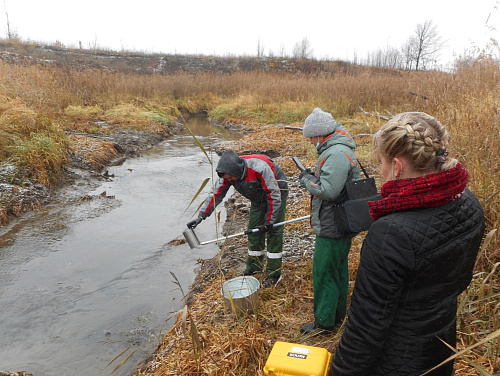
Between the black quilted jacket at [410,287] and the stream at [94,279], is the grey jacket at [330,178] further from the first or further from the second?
the black quilted jacket at [410,287]

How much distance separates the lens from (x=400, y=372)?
1397 millimetres

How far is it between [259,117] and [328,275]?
49.4 ft

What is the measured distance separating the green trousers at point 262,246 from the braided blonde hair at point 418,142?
2.56 m

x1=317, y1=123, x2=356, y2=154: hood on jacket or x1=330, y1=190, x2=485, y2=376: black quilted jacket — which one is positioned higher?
x1=317, y1=123, x2=356, y2=154: hood on jacket

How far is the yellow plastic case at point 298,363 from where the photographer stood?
1750 mm

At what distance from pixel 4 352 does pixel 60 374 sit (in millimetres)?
735

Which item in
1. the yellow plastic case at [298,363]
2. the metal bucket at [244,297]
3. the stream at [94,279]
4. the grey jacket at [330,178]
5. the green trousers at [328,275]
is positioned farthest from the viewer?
the stream at [94,279]

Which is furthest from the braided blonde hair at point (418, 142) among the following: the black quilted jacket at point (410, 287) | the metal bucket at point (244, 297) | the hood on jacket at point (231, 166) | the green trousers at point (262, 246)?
the green trousers at point (262, 246)

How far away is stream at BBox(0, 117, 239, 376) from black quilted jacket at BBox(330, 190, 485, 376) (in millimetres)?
1487

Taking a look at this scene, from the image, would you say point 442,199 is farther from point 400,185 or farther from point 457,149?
point 457,149

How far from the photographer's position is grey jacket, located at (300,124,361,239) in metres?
2.56

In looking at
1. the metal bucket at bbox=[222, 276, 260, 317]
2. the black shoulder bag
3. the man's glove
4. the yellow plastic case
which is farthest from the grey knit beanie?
the yellow plastic case

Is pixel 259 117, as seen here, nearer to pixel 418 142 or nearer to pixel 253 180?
pixel 253 180

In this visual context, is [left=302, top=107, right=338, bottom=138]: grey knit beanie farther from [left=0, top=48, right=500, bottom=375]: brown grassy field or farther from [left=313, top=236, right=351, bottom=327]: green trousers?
[left=0, top=48, right=500, bottom=375]: brown grassy field
